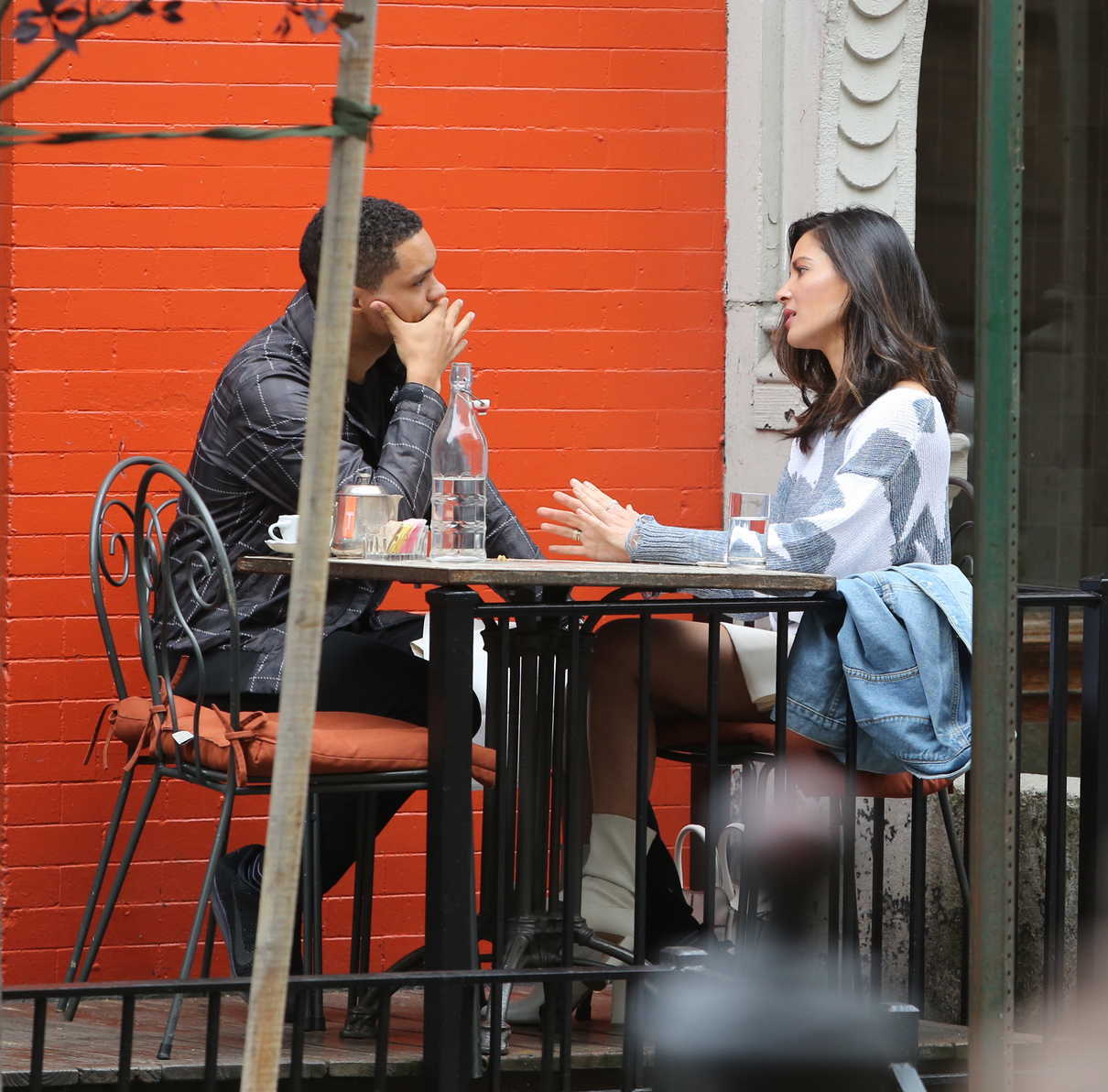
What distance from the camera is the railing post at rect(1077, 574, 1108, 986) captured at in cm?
348

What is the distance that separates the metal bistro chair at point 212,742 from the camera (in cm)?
315

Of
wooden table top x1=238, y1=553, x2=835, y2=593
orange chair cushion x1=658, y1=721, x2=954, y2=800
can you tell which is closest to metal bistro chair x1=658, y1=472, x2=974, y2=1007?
orange chair cushion x1=658, y1=721, x2=954, y2=800

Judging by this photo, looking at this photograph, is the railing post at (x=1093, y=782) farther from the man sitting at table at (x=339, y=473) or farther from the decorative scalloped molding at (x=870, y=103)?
the decorative scalloped molding at (x=870, y=103)

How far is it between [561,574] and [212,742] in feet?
2.63

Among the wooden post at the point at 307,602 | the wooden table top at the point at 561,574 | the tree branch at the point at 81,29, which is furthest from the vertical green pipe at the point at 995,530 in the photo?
the wooden table top at the point at 561,574

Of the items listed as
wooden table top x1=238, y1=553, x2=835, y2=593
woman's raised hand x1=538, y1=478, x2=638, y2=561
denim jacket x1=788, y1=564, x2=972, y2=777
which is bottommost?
denim jacket x1=788, y1=564, x2=972, y2=777

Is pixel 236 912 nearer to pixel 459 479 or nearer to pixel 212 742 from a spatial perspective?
pixel 212 742

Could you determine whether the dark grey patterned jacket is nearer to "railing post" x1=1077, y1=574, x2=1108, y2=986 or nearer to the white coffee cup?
the white coffee cup

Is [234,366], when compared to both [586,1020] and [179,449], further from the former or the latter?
[586,1020]

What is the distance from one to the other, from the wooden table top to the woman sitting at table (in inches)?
9.2

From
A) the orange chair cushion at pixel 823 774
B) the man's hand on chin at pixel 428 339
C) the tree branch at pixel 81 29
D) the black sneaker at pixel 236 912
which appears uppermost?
the man's hand on chin at pixel 428 339

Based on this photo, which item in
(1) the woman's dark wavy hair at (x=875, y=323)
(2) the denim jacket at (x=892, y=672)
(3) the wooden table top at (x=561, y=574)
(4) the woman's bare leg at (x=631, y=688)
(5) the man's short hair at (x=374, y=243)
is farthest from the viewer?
(5) the man's short hair at (x=374, y=243)

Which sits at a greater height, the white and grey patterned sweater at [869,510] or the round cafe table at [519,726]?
the white and grey patterned sweater at [869,510]

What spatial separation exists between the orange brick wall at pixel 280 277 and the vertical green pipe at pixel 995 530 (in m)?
2.96
